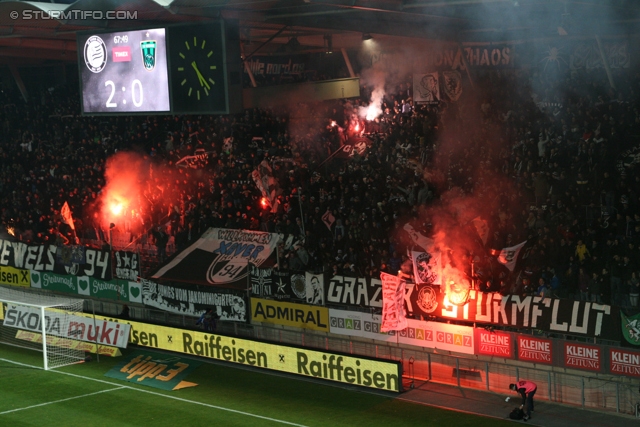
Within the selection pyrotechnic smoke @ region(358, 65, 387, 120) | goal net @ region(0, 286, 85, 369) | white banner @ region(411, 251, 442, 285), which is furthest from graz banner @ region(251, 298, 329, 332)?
pyrotechnic smoke @ region(358, 65, 387, 120)

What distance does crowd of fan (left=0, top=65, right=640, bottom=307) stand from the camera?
19969 millimetres

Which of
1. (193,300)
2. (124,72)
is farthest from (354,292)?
(124,72)

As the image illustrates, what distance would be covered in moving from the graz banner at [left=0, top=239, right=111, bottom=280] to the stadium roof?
21.8 feet

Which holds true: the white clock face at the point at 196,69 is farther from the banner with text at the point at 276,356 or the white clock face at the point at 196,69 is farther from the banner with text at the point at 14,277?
the banner with text at the point at 14,277

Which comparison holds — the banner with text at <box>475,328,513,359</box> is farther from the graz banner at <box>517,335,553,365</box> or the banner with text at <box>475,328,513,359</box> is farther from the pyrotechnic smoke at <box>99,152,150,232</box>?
the pyrotechnic smoke at <box>99,152,150,232</box>

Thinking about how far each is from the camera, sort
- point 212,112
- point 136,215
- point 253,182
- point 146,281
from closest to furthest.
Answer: point 212,112, point 146,281, point 253,182, point 136,215

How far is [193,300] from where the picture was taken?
24.8 meters

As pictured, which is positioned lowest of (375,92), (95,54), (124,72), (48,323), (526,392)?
(526,392)

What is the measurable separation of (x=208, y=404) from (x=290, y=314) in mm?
A: 3541

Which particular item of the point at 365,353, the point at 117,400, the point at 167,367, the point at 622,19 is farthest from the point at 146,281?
the point at 622,19

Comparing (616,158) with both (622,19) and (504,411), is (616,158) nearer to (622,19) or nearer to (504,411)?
(622,19)

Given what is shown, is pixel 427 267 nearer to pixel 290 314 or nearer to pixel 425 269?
pixel 425 269

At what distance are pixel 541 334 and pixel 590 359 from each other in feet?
3.91

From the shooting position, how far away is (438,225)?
22359mm
